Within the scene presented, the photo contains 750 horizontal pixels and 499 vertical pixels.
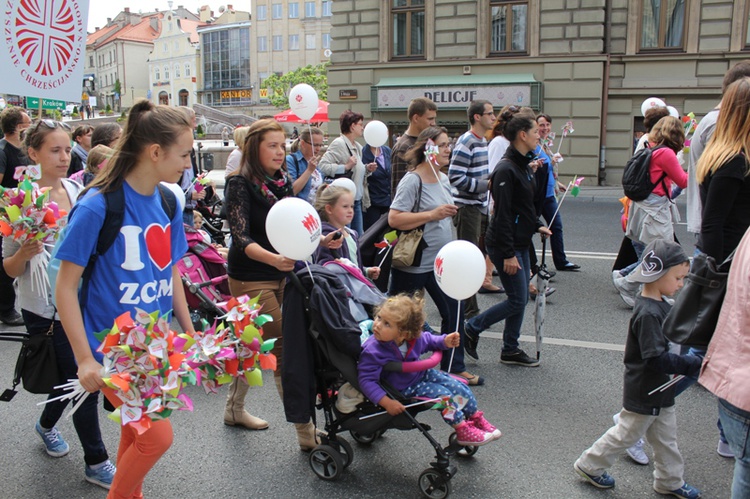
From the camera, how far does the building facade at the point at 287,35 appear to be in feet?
245

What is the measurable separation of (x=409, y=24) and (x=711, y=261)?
18.6m

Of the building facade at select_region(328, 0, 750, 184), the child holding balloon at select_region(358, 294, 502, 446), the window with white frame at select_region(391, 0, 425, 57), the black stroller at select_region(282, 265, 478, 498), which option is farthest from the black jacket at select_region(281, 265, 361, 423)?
the window with white frame at select_region(391, 0, 425, 57)

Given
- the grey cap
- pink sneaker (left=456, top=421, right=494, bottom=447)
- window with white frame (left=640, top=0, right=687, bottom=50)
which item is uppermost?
window with white frame (left=640, top=0, right=687, bottom=50)

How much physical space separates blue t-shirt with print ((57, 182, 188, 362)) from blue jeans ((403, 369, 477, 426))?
1.43 metres

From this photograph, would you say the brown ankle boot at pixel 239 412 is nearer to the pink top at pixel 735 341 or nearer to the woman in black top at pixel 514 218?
the woman in black top at pixel 514 218

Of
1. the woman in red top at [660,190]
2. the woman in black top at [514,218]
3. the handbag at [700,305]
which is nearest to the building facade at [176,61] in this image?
the woman in red top at [660,190]

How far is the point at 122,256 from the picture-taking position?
2641 millimetres

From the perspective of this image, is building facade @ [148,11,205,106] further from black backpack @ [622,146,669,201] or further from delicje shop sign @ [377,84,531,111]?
black backpack @ [622,146,669,201]

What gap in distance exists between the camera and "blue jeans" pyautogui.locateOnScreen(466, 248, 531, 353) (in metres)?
4.98

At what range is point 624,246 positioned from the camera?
700 cm

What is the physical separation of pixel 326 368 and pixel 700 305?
1.97m

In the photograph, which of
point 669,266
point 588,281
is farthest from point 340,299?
point 588,281

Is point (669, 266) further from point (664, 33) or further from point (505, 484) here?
point (664, 33)

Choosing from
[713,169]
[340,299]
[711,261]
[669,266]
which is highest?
[713,169]
